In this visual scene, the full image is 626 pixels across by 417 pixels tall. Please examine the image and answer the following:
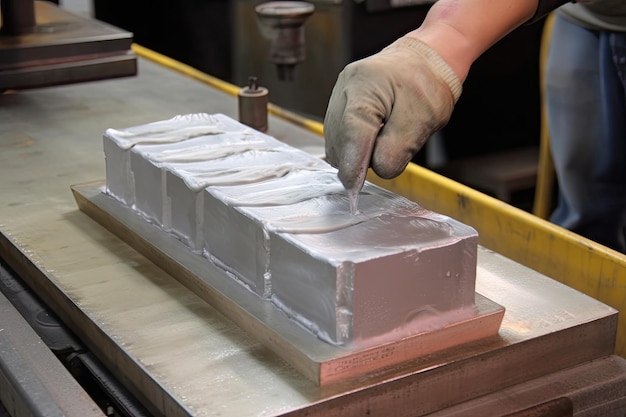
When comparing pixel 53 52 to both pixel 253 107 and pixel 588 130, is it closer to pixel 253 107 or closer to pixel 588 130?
pixel 253 107

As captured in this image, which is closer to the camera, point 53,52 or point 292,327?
point 292,327

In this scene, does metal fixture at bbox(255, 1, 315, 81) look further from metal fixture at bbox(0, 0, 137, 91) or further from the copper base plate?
the copper base plate

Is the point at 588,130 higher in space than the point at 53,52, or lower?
lower

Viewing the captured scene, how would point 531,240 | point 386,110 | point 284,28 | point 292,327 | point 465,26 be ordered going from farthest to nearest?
point 284,28 → point 531,240 → point 465,26 → point 386,110 → point 292,327

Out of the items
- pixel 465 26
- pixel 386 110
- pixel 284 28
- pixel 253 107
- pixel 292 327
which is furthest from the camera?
pixel 284 28

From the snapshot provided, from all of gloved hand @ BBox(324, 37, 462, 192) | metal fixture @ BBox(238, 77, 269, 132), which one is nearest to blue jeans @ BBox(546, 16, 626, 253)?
metal fixture @ BBox(238, 77, 269, 132)

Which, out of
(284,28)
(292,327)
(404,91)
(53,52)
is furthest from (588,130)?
(292,327)

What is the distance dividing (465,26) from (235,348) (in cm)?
65

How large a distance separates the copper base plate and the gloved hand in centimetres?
23

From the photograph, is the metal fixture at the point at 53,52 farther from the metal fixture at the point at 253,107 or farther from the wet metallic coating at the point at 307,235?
the wet metallic coating at the point at 307,235

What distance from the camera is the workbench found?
1.11m

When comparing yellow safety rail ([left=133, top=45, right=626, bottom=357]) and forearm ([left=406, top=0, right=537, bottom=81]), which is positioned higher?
forearm ([left=406, top=0, right=537, bottom=81])

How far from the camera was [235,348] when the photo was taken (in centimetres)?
121

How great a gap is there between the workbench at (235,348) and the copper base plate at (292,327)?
1 cm
